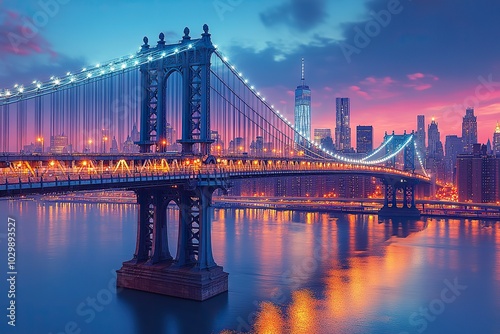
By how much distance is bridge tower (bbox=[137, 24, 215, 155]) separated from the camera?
31.8m

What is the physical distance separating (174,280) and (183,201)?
439 cm

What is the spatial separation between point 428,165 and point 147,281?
16857 centimetres

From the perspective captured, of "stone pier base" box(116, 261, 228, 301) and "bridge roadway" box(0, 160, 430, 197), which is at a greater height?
"bridge roadway" box(0, 160, 430, 197)

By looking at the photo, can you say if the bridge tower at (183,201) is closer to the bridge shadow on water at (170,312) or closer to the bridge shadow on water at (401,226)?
the bridge shadow on water at (170,312)

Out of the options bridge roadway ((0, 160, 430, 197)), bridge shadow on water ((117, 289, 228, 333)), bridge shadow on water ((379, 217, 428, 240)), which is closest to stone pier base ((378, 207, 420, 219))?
bridge shadow on water ((379, 217, 428, 240))

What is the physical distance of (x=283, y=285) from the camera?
113 feet

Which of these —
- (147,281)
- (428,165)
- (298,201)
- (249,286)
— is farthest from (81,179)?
(428,165)

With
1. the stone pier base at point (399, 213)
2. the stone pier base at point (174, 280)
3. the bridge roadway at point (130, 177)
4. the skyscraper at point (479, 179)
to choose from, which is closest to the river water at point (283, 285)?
the stone pier base at point (174, 280)

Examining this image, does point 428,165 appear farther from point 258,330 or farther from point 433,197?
point 258,330

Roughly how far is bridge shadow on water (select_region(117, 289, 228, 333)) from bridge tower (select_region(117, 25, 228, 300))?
467 mm

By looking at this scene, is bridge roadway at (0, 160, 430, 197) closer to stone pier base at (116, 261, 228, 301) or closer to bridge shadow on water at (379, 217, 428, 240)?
stone pier base at (116, 261, 228, 301)

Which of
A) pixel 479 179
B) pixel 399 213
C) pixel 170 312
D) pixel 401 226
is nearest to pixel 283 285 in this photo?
pixel 170 312

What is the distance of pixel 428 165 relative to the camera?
609 feet

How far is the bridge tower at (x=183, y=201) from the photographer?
2991cm
